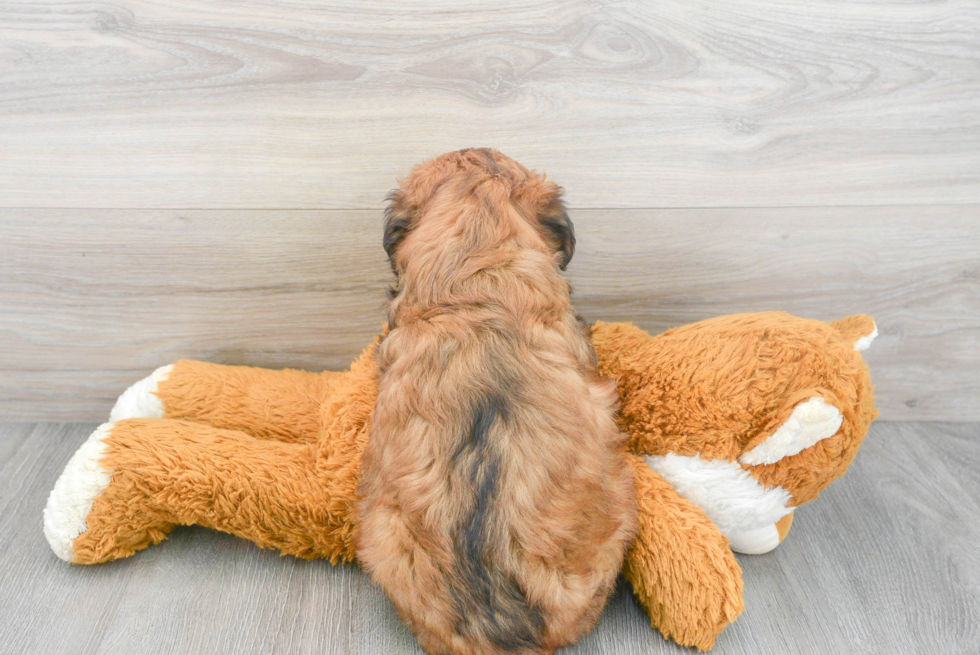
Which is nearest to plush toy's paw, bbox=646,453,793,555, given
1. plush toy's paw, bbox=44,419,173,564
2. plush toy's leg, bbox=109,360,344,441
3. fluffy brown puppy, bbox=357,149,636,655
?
fluffy brown puppy, bbox=357,149,636,655

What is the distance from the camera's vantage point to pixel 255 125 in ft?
5.50

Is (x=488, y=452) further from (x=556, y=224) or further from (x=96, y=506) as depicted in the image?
(x=96, y=506)

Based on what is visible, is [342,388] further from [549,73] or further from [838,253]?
[838,253]

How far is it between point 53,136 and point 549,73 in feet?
4.04

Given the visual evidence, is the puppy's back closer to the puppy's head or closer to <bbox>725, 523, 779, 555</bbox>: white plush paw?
the puppy's head

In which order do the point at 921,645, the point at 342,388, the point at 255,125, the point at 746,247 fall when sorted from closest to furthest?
the point at 921,645
the point at 342,388
the point at 255,125
the point at 746,247

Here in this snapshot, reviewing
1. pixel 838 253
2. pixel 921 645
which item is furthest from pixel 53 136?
pixel 921 645

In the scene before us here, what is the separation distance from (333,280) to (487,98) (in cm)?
62

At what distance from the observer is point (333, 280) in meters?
1.84

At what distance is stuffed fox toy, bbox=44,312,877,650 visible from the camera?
1.35m

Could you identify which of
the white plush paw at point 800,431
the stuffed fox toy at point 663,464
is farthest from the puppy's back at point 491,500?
the white plush paw at point 800,431

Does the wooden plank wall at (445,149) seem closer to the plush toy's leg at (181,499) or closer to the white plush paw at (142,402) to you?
the white plush paw at (142,402)

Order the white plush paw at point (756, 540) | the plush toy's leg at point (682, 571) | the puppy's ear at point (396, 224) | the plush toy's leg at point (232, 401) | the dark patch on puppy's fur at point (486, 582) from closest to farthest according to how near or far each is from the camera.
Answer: the dark patch on puppy's fur at point (486, 582) → the plush toy's leg at point (682, 571) → the puppy's ear at point (396, 224) → the white plush paw at point (756, 540) → the plush toy's leg at point (232, 401)

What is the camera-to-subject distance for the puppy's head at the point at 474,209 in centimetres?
132
